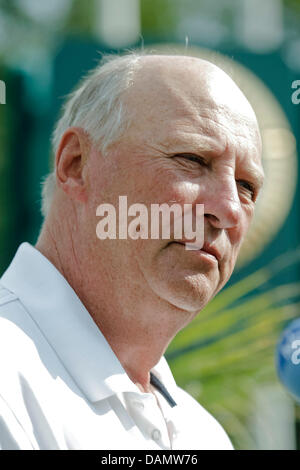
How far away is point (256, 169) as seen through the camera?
6.55 ft

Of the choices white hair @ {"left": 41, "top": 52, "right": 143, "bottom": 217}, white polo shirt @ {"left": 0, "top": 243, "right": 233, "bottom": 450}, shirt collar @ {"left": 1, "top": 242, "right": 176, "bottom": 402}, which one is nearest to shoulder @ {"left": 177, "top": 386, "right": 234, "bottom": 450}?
white polo shirt @ {"left": 0, "top": 243, "right": 233, "bottom": 450}

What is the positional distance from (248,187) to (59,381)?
2.50ft

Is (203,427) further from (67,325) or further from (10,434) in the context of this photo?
(10,434)

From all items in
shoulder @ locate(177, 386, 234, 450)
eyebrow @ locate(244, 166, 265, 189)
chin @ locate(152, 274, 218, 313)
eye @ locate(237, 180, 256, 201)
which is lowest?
shoulder @ locate(177, 386, 234, 450)

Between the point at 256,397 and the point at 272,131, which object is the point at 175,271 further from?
the point at 272,131

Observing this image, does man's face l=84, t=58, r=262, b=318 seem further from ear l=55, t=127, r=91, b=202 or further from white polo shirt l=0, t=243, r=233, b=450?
white polo shirt l=0, t=243, r=233, b=450

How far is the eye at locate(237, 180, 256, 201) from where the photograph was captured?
6.55ft

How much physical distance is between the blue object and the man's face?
1.80 feet

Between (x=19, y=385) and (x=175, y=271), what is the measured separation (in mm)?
493

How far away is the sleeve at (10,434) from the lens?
150cm

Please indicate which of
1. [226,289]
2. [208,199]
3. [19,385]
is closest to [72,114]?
[208,199]

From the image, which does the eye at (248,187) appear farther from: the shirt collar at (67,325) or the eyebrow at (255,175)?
the shirt collar at (67,325)

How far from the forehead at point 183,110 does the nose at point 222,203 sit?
0.10 m

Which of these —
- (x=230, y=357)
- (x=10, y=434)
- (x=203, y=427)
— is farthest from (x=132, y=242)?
(x=230, y=357)
